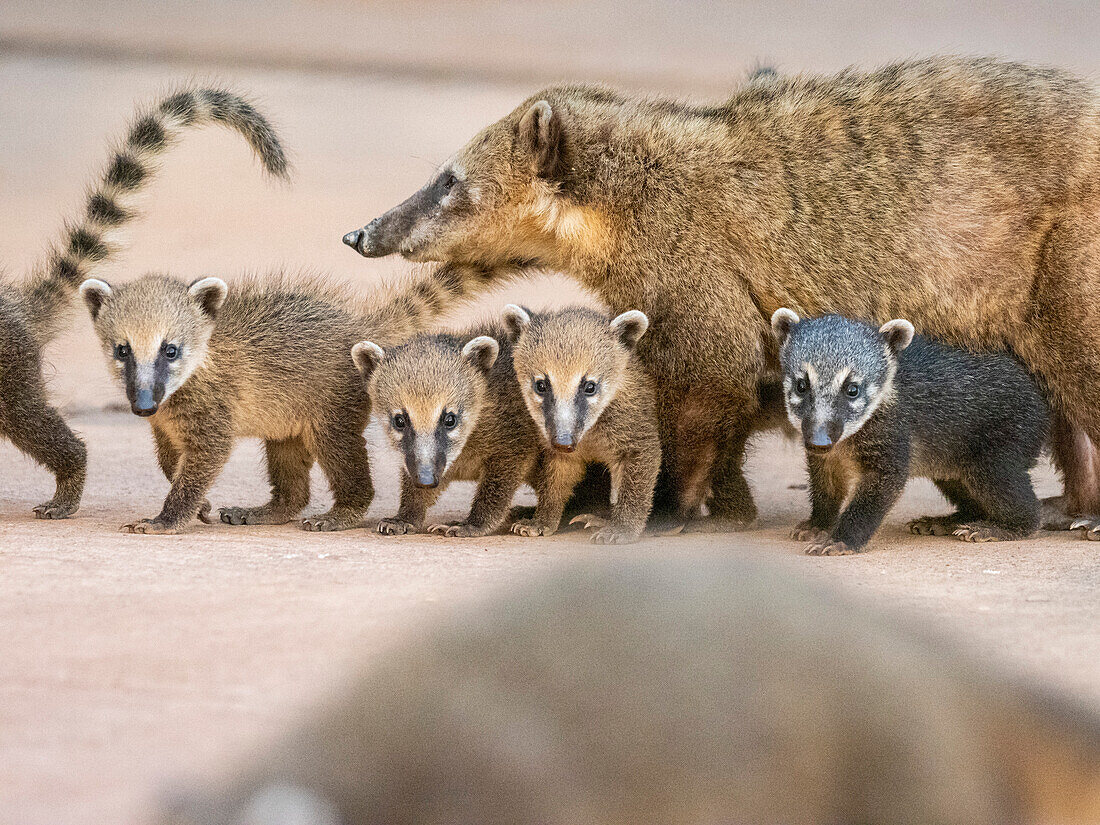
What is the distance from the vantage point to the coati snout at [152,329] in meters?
5.06

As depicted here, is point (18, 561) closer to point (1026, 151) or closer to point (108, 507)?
point (108, 507)

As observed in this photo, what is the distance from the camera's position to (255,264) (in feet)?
34.0

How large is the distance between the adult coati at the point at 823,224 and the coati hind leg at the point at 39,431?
7.76 feet

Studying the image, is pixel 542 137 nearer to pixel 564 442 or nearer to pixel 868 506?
pixel 564 442

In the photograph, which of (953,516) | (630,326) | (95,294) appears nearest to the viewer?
(630,326)


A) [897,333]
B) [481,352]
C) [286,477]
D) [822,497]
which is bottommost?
[286,477]

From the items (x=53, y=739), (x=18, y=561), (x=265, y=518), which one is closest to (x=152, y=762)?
(x=53, y=739)

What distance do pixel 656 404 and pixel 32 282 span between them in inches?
130

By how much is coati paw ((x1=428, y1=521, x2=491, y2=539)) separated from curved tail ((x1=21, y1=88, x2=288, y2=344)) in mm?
2254

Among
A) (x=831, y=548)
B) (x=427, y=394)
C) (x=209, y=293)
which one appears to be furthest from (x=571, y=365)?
(x=209, y=293)

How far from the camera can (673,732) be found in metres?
2.35

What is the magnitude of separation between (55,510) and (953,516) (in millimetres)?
4190

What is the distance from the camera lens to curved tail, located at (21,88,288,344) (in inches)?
241

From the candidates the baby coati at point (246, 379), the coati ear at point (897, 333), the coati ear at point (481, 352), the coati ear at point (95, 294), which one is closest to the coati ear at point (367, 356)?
the baby coati at point (246, 379)
